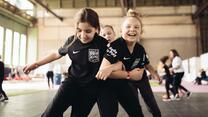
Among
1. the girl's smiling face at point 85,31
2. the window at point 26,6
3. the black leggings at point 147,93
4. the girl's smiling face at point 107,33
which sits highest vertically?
the window at point 26,6

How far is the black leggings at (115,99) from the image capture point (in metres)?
2.66

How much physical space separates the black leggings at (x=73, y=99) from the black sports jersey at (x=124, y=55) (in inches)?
10.3

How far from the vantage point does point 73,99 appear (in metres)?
2.76

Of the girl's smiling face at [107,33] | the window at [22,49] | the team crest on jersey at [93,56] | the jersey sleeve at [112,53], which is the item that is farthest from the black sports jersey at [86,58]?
the window at [22,49]

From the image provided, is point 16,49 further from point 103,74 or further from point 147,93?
point 103,74

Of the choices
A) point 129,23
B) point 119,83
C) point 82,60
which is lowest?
point 119,83

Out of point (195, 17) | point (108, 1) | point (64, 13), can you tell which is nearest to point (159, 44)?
point (195, 17)

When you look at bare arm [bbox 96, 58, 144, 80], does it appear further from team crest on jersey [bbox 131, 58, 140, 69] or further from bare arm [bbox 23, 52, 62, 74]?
bare arm [bbox 23, 52, 62, 74]

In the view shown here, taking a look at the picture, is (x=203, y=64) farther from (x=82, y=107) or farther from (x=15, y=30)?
(x=82, y=107)

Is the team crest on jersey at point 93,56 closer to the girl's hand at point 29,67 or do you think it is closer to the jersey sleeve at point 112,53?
the jersey sleeve at point 112,53

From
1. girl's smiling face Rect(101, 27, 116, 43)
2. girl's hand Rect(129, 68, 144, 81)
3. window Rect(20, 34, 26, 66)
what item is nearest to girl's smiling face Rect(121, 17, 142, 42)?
girl's hand Rect(129, 68, 144, 81)

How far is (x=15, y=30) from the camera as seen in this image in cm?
3225

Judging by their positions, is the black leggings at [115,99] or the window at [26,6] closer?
the black leggings at [115,99]

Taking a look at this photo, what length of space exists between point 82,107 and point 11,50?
29.4m
